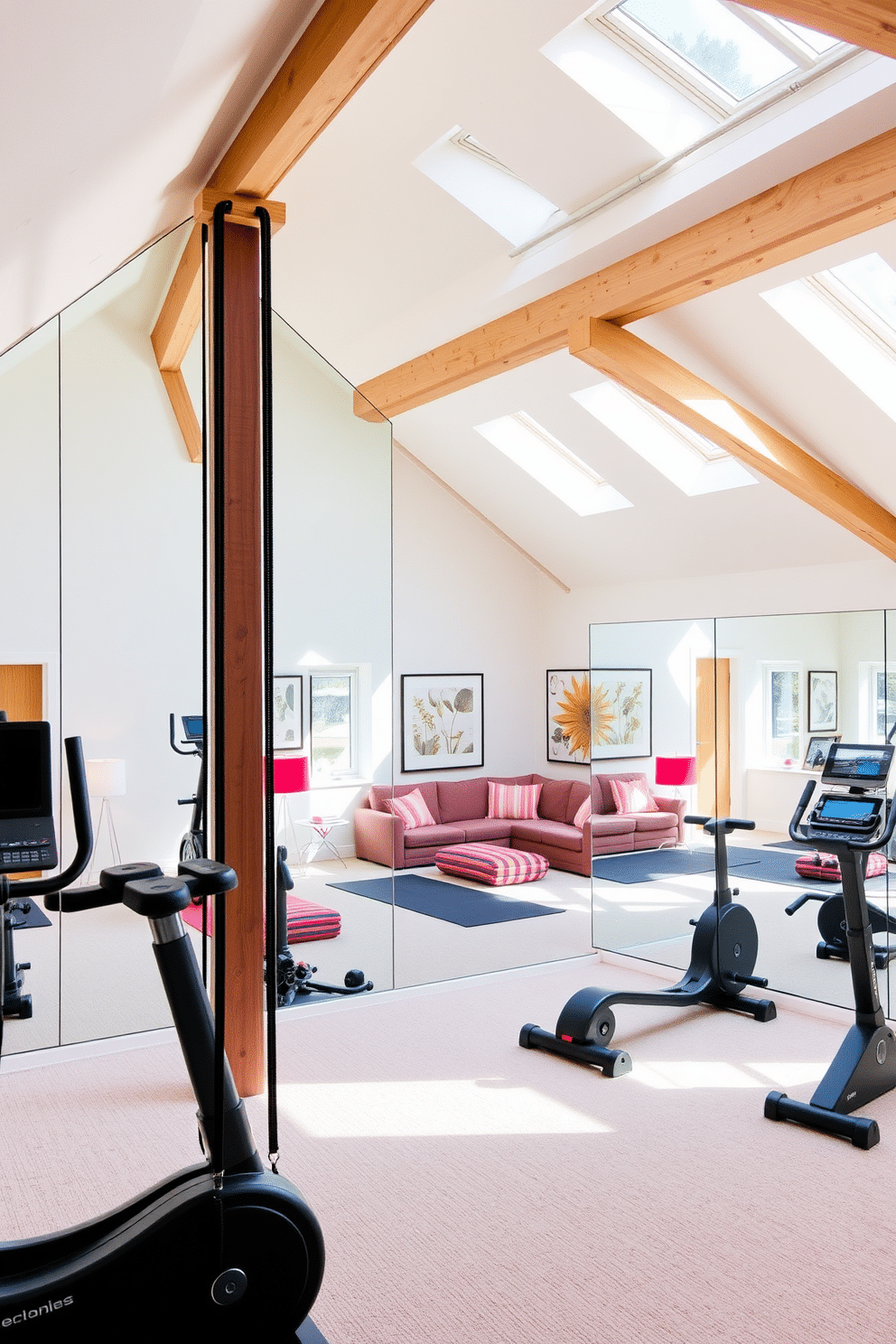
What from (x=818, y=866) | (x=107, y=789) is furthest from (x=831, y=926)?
(x=107, y=789)

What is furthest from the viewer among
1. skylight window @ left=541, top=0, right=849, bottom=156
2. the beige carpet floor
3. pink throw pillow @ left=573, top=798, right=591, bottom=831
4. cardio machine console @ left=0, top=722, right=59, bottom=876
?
pink throw pillow @ left=573, top=798, right=591, bottom=831

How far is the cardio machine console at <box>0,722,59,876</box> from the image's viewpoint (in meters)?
3.07

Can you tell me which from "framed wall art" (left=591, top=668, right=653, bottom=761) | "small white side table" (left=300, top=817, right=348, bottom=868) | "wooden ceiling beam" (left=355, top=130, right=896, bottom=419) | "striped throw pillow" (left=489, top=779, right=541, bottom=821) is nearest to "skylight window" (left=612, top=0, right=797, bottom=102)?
"wooden ceiling beam" (left=355, top=130, right=896, bottom=419)

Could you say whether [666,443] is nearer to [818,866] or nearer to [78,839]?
[818,866]

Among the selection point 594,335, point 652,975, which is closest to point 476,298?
point 594,335

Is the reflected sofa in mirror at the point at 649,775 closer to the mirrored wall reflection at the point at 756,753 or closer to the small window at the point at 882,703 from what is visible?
the mirrored wall reflection at the point at 756,753

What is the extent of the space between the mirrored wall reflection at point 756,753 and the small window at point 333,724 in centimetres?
168

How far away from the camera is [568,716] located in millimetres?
9789

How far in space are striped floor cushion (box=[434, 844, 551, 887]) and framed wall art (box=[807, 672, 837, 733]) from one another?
365cm

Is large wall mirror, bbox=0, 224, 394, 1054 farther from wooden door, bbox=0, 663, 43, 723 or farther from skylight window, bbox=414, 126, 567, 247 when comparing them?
skylight window, bbox=414, 126, 567, 247

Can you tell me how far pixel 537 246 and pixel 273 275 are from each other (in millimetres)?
1696

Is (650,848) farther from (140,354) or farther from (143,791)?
(140,354)

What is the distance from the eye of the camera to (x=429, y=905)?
23.7 feet

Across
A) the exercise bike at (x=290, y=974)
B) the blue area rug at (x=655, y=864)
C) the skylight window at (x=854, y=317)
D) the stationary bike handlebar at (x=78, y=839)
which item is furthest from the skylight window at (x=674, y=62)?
the exercise bike at (x=290, y=974)
